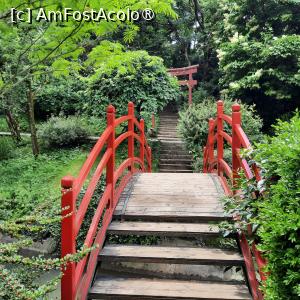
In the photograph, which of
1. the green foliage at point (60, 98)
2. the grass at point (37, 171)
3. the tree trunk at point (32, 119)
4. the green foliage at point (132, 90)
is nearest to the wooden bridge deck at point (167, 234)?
the grass at point (37, 171)

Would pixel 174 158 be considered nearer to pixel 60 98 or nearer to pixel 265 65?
pixel 265 65

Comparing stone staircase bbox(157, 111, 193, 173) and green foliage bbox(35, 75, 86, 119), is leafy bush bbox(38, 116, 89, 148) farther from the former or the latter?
green foliage bbox(35, 75, 86, 119)

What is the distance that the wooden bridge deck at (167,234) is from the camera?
254 centimetres

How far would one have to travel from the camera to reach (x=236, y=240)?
9.97 feet

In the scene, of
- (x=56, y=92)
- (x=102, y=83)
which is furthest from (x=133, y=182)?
(x=56, y=92)

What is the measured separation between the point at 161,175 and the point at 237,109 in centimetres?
202

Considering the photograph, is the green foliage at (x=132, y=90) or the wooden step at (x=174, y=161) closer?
the green foliage at (x=132, y=90)

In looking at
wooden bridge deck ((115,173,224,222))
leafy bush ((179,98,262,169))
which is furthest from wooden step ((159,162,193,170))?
wooden bridge deck ((115,173,224,222))

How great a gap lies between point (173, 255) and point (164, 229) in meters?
0.37

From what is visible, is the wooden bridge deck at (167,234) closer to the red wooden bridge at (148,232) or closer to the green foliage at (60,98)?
the red wooden bridge at (148,232)

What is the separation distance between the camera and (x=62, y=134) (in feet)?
33.3

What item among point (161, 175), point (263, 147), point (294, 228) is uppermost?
point (263, 147)

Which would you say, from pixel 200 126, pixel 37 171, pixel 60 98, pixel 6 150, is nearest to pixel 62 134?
pixel 6 150

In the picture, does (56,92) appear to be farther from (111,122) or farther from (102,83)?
(111,122)
